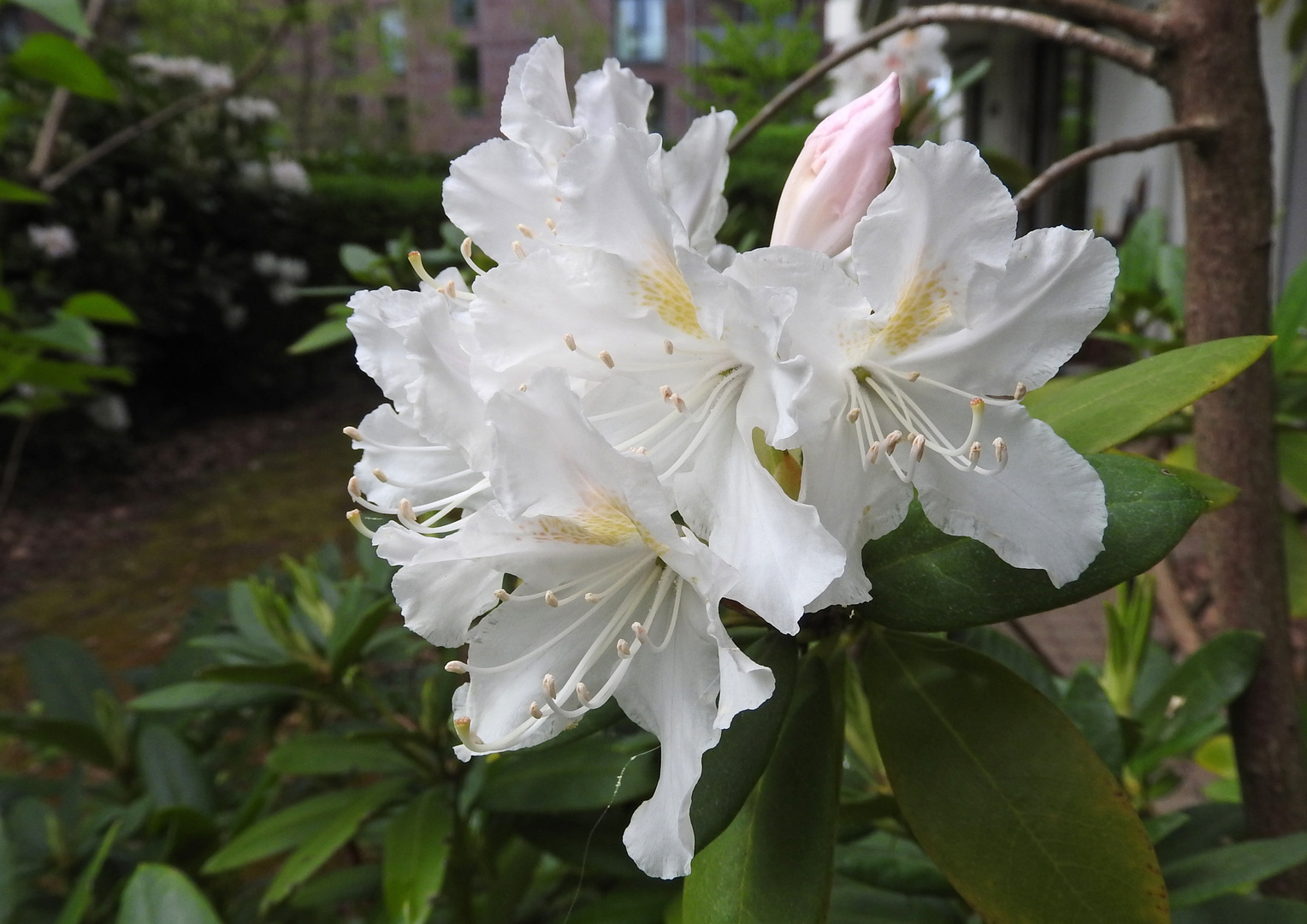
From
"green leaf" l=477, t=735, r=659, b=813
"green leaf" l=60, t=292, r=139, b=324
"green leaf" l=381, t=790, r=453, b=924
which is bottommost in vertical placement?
"green leaf" l=381, t=790, r=453, b=924

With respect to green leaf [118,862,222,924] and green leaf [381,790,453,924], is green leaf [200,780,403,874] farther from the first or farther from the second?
green leaf [118,862,222,924]

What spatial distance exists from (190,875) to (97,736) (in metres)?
0.32

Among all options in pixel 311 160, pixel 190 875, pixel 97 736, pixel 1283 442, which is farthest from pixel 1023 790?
pixel 311 160

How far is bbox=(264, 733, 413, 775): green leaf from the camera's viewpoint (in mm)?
1077

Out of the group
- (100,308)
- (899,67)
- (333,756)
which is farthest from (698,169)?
(899,67)

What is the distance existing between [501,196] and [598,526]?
241 millimetres

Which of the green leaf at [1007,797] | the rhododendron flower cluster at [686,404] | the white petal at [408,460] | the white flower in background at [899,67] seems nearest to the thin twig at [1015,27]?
the rhododendron flower cluster at [686,404]

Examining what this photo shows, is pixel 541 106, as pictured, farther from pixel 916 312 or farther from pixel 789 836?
pixel 789 836

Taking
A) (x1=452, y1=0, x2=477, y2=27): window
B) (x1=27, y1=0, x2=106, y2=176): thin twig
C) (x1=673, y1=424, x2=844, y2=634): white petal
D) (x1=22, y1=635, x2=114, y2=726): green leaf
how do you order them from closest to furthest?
(x1=673, y1=424, x2=844, y2=634): white petal < (x1=22, y1=635, x2=114, y2=726): green leaf < (x1=27, y1=0, x2=106, y2=176): thin twig < (x1=452, y1=0, x2=477, y2=27): window

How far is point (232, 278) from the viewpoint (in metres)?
6.48

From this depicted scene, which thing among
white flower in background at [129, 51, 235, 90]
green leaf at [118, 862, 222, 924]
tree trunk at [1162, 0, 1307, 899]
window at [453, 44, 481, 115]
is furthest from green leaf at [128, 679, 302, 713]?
window at [453, 44, 481, 115]

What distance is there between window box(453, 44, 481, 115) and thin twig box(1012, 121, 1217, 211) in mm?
16892

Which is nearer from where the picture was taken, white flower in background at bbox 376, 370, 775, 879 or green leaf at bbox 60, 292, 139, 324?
white flower in background at bbox 376, 370, 775, 879

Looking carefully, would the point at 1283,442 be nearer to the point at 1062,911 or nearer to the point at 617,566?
the point at 1062,911
